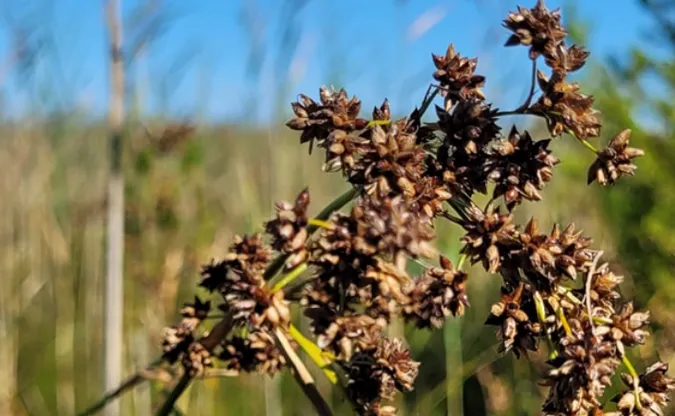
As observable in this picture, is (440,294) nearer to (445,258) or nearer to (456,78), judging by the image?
(445,258)

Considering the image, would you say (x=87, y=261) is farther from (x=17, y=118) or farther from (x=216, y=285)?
(x=216, y=285)

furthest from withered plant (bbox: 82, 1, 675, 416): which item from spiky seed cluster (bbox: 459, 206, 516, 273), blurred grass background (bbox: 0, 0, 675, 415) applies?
blurred grass background (bbox: 0, 0, 675, 415)

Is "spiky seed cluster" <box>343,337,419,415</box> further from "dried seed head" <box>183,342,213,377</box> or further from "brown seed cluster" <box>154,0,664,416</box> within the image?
"dried seed head" <box>183,342,213,377</box>

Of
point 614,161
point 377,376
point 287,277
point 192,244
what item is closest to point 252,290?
point 287,277

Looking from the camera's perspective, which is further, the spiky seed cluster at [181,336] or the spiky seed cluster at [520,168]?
the spiky seed cluster at [181,336]

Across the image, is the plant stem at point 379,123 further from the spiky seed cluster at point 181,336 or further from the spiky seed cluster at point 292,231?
the spiky seed cluster at point 181,336

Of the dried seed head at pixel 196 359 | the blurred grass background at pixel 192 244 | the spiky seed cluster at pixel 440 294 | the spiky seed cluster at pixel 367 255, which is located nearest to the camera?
the spiky seed cluster at pixel 367 255

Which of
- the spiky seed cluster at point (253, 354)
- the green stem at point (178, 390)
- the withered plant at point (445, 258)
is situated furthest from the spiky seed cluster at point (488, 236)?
the green stem at point (178, 390)
